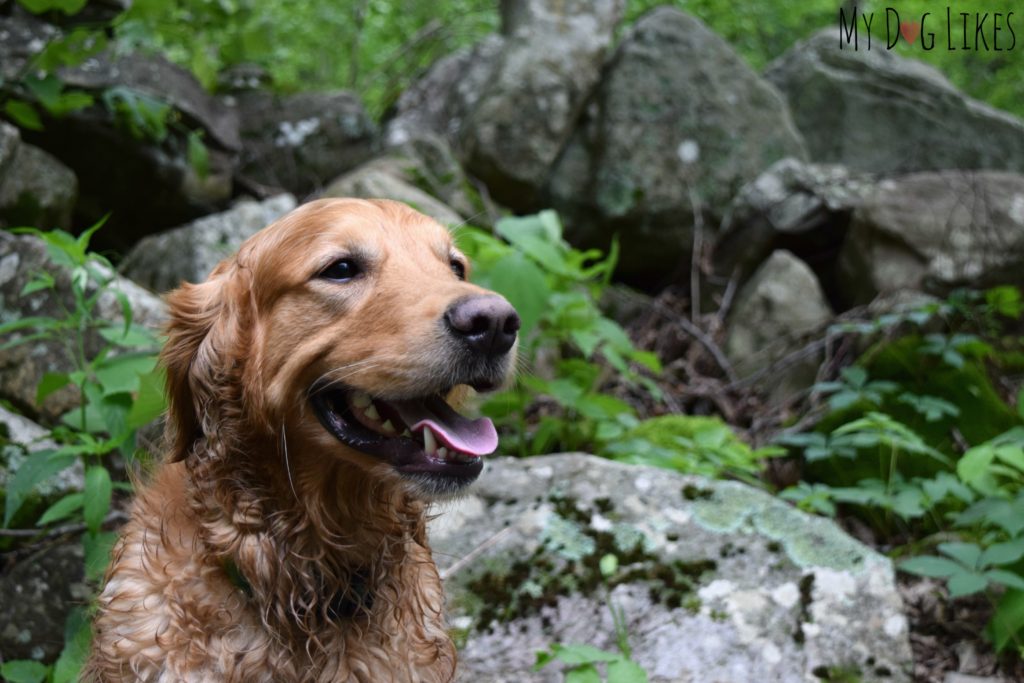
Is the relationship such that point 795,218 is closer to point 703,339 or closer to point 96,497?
point 703,339

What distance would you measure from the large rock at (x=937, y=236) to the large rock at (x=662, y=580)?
136 inches

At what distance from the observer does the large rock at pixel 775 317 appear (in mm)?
6727

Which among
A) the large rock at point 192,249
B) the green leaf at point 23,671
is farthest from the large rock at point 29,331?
the green leaf at point 23,671

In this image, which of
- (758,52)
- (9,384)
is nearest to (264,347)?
(9,384)

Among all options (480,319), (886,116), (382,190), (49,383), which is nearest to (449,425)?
(480,319)

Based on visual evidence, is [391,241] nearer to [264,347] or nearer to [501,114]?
[264,347]

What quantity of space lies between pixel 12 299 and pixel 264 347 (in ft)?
7.76

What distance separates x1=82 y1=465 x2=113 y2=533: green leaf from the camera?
3121 millimetres

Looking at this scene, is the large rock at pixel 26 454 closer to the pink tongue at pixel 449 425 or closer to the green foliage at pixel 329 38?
the pink tongue at pixel 449 425

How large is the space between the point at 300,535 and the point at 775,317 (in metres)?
4.96

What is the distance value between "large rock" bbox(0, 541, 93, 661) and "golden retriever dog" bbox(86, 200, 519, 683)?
3.21 feet

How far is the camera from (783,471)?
535 cm

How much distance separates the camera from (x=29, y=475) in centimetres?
314

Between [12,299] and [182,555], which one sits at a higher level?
[182,555]
